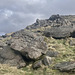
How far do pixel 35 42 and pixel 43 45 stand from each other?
216 cm

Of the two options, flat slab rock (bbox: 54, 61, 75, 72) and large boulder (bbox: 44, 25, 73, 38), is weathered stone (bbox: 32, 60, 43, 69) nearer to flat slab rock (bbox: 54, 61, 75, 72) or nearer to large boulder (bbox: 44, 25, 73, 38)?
flat slab rock (bbox: 54, 61, 75, 72)

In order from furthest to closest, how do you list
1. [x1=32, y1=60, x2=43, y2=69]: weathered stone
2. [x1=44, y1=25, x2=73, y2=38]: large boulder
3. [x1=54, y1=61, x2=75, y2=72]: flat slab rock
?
[x1=44, y1=25, x2=73, y2=38]: large boulder → [x1=32, y1=60, x2=43, y2=69]: weathered stone → [x1=54, y1=61, x2=75, y2=72]: flat slab rock

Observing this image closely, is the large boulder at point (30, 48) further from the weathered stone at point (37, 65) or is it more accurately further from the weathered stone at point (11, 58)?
the weathered stone at point (37, 65)

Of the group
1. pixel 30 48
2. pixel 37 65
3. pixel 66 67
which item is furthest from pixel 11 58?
pixel 66 67

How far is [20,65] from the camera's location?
2817 centimetres

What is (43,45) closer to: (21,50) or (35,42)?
(35,42)

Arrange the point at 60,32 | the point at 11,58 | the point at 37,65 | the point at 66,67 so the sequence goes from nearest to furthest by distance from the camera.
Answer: the point at 66,67 → the point at 37,65 → the point at 11,58 → the point at 60,32

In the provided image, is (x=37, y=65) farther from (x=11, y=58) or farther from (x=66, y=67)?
(x=11, y=58)

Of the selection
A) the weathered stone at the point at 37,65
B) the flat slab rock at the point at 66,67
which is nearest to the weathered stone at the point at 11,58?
the weathered stone at the point at 37,65

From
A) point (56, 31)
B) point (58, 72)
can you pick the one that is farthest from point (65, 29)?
point (58, 72)

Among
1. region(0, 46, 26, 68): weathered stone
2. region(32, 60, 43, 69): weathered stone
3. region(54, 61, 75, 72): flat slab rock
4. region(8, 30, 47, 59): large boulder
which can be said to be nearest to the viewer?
region(54, 61, 75, 72): flat slab rock

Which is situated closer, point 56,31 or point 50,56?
point 50,56

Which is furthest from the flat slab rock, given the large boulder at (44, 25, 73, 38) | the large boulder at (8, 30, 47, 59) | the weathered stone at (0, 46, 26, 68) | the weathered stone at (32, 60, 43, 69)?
the large boulder at (44, 25, 73, 38)

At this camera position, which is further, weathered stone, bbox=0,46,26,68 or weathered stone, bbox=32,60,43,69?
weathered stone, bbox=0,46,26,68
